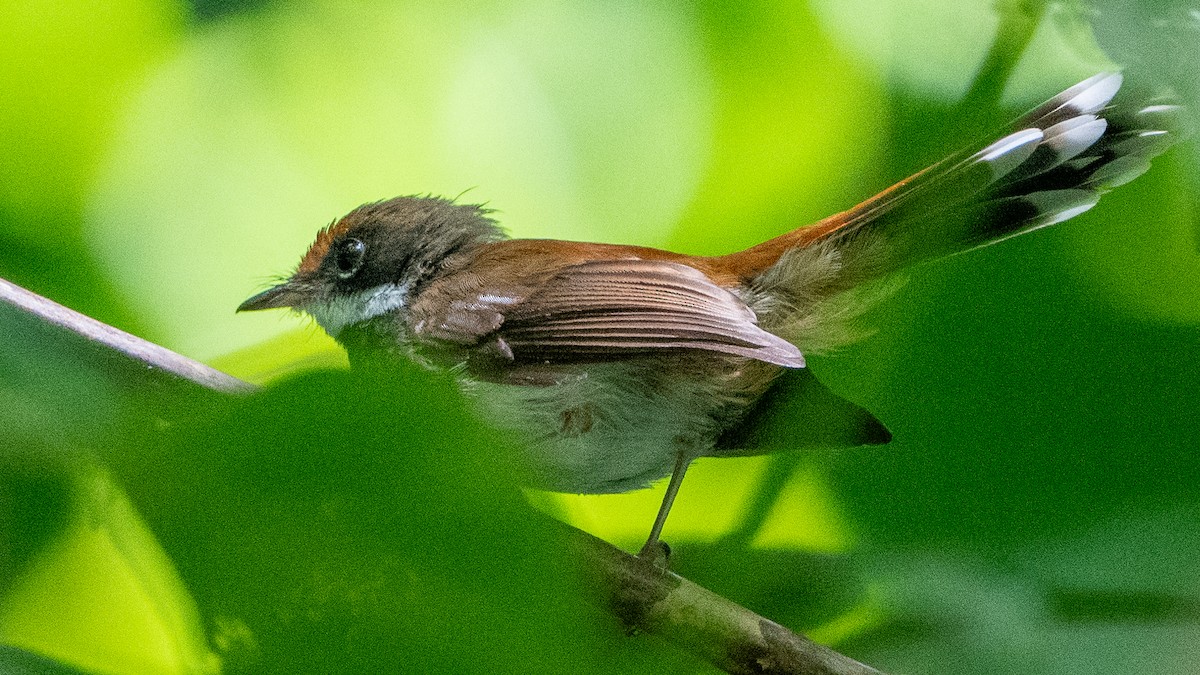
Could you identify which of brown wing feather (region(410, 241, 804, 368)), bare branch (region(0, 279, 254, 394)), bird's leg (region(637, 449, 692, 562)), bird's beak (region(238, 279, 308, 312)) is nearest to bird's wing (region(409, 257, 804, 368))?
brown wing feather (region(410, 241, 804, 368))

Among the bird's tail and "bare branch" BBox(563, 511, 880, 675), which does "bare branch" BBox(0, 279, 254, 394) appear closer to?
"bare branch" BBox(563, 511, 880, 675)

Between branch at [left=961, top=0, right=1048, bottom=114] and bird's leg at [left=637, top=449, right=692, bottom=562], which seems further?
bird's leg at [left=637, top=449, right=692, bottom=562]

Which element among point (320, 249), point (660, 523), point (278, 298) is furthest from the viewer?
point (320, 249)

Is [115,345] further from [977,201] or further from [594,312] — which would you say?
[594,312]

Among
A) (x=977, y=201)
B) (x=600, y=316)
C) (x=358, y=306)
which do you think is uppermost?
(x=977, y=201)

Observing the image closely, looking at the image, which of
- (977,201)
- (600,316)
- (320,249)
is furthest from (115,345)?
(320,249)

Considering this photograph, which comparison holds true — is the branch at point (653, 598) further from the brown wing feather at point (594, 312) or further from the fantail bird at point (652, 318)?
the brown wing feather at point (594, 312)

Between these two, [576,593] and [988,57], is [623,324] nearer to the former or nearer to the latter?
[988,57]
